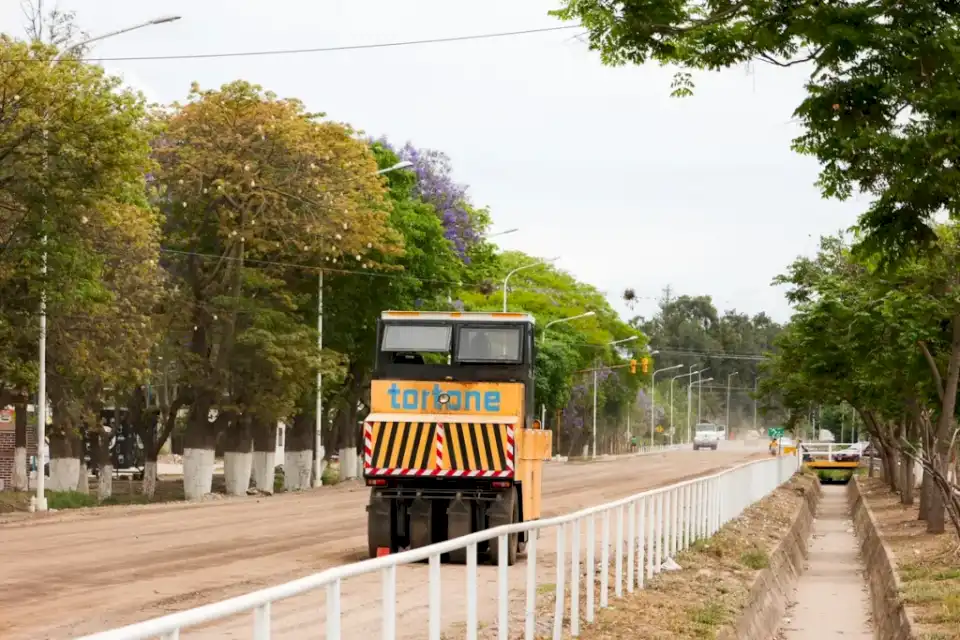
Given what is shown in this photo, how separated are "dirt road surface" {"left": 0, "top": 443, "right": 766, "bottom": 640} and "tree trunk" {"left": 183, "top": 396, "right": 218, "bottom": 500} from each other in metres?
7.69

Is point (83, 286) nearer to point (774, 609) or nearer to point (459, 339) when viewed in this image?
point (459, 339)

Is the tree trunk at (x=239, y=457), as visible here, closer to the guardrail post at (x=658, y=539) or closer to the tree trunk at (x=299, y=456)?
the tree trunk at (x=299, y=456)

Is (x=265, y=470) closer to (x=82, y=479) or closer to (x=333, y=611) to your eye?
(x=82, y=479)

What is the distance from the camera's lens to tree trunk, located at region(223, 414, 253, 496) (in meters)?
50.1

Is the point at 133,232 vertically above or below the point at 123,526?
above

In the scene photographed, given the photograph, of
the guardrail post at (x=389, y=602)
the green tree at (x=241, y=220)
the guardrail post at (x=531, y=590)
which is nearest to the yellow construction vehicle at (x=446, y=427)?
the guardrail post at (x=531, y=590)

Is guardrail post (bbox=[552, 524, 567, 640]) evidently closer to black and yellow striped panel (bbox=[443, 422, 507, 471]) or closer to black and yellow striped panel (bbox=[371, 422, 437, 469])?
black and yellow striped panel (bbox=[443, 422, 507, 471])

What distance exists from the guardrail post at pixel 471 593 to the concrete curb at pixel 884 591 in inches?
299

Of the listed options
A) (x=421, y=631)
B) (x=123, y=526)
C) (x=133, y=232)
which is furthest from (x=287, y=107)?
(x=421, y=631)

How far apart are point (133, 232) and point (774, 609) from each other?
67.7 feet

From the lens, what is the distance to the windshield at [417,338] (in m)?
21.3

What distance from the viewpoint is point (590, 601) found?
46.4 feet

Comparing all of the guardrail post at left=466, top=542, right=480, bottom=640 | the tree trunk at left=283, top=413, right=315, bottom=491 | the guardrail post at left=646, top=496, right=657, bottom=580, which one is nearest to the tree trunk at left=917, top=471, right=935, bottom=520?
the guardrail post at left=646, top=496, right=657, bottom=580

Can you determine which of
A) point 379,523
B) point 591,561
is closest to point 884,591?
point 379,523
